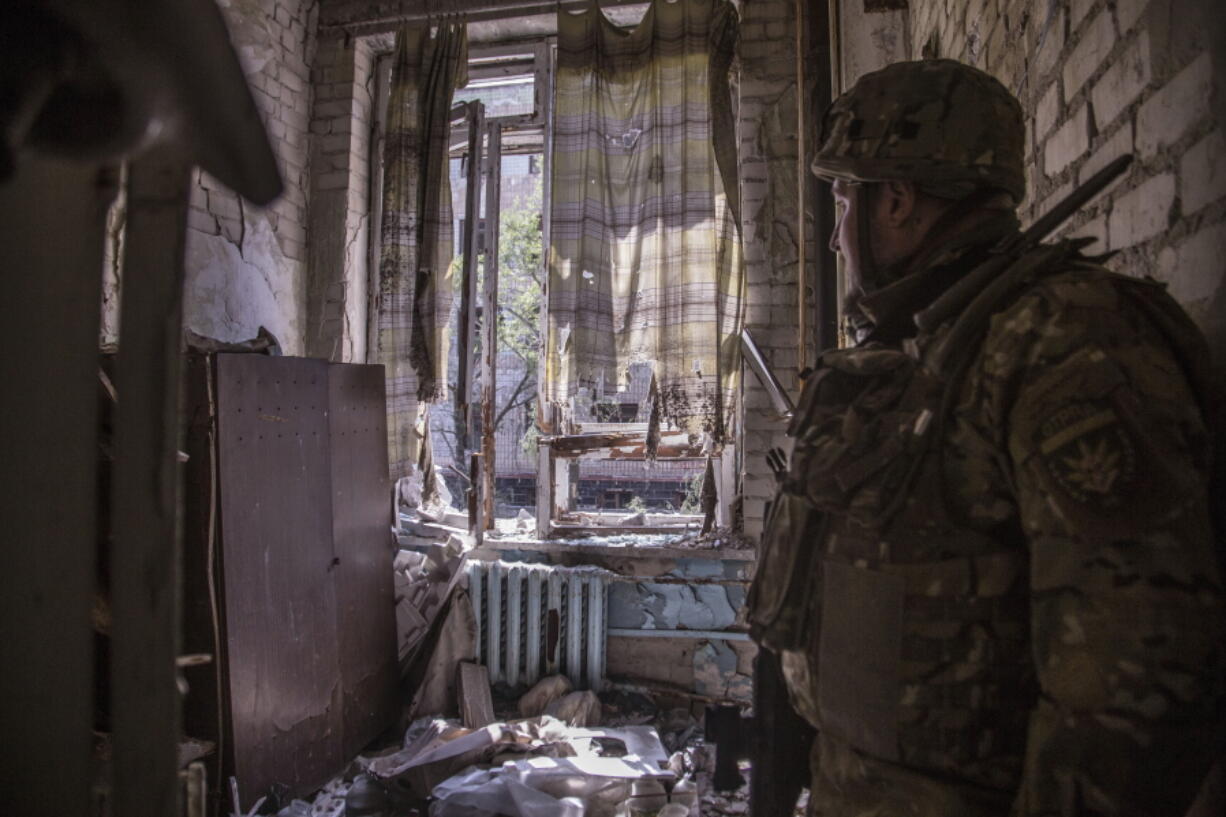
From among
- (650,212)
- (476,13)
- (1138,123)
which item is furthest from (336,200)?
(1138,123)

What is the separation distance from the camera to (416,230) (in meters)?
3.77

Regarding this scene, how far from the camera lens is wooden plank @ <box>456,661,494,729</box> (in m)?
3.04

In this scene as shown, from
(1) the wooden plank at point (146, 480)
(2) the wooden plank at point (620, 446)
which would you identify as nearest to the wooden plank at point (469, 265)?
(2) the wooden plank at point (620, 446)

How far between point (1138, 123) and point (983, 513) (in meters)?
0.65

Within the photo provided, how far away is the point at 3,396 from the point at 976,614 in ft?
2.86

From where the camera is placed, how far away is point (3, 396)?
0.40m

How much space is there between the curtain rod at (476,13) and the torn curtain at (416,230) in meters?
0.08

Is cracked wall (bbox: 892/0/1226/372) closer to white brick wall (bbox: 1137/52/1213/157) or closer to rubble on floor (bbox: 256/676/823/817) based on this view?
white brick wall (bbox: 1137/52/1213/157)

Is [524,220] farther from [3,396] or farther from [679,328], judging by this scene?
[3,396]

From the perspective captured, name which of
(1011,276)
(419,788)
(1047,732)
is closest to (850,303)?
(1011,276)

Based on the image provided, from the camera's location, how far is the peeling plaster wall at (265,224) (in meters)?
3.26

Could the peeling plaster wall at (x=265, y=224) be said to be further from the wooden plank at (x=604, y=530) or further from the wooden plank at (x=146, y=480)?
the wooden plank at (x=146, y=480)

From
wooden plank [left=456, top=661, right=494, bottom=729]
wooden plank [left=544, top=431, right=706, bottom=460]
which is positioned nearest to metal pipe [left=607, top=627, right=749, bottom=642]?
wooden plank [left=456, top=661, right=494, bottom=729]

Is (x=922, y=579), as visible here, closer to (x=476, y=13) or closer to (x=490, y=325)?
(x=490, y=325)
